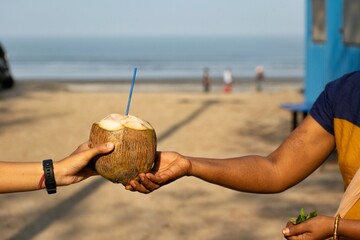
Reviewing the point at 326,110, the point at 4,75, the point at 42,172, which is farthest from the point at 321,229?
the point at 4,75

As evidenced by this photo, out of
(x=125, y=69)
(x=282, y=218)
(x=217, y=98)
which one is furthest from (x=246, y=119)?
(x=125, y=69)

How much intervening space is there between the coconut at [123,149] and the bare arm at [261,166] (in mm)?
66

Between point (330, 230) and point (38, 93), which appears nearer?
point (330, 230)

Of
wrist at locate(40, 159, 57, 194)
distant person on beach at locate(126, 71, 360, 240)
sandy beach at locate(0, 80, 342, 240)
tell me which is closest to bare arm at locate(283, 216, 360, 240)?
distant person on beach at locate(126, 71, 360, 240)

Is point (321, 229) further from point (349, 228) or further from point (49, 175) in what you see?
point (49, 175)

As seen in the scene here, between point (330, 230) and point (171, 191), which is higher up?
point (330, 230)

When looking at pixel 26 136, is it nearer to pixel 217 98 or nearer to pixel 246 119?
pixel 246 119

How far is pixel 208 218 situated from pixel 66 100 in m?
15.9

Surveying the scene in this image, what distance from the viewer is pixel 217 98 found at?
83.1 ft

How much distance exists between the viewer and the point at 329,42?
1295cm

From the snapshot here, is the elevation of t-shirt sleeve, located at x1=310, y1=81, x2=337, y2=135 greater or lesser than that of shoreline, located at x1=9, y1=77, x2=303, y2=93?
greater

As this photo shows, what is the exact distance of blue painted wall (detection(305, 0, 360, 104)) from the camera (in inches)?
471

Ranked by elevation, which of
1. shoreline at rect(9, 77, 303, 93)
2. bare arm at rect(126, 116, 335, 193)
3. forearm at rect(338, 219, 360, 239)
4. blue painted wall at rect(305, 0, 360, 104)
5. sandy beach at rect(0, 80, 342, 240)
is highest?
bare arm at rect(126, 116, 335, 193)

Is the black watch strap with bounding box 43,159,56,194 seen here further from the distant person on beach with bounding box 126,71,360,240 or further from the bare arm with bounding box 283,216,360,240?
the bare arm with bounding box 283,216,360,240
